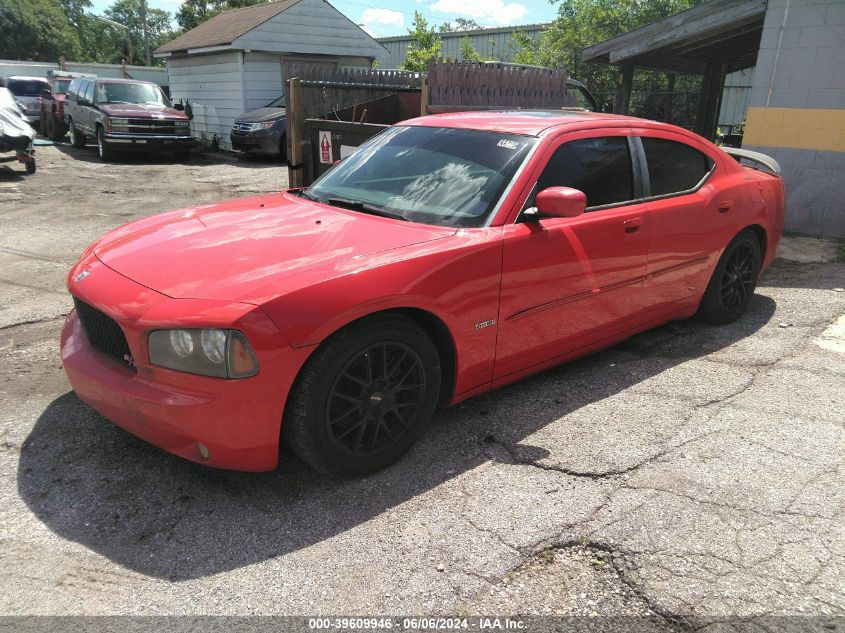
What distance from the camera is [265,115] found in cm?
1551

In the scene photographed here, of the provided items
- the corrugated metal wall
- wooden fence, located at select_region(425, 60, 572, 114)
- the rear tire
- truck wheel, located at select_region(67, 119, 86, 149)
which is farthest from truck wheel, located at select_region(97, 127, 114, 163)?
the rear tire

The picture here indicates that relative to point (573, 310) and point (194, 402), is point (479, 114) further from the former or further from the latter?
point (194, 402)

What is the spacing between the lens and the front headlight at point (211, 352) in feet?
8.12

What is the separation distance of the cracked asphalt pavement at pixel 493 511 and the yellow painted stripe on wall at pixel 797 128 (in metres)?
4.90

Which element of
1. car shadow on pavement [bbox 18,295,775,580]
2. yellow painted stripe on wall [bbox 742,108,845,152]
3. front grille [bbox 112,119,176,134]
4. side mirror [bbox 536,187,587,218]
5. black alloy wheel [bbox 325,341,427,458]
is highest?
yellow painted stripe on wall [bbox 742,108,845,152]

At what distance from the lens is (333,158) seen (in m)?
7.33

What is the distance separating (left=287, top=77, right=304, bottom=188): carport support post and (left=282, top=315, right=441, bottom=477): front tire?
5.24m

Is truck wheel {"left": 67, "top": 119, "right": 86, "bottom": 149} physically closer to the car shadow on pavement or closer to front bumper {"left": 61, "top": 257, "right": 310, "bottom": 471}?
the car shadow on pavement

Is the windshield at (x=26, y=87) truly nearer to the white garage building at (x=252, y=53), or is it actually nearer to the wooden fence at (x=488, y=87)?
the white garage building at (x=252, y=53)

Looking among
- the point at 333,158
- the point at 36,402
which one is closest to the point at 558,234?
the point at 36,402

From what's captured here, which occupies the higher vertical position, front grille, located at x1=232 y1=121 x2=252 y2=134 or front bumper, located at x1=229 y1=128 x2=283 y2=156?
front grille, located at x1=232 y1=121 x2=252 y2=134

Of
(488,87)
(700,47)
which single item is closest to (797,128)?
(488,87)

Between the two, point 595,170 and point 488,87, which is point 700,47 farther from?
point 595,170

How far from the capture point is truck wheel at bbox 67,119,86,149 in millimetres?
17547
